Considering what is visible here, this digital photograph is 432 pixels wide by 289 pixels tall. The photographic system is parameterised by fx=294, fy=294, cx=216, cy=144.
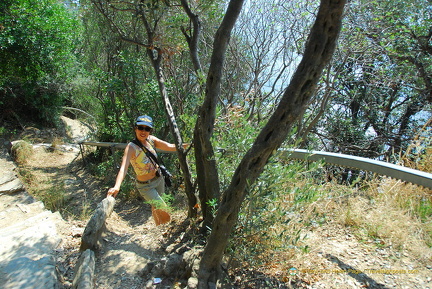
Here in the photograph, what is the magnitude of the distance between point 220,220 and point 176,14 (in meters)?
4.36

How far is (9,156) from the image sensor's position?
8766mm

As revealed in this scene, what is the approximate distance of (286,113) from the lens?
5.82 ft

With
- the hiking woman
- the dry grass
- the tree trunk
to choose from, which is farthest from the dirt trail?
the dry grass

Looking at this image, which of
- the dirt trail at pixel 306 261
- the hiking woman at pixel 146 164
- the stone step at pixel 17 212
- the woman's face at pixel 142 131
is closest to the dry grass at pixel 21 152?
the stone step at pixel 17 212

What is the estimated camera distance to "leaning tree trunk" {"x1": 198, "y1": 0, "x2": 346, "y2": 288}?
5.22 feet

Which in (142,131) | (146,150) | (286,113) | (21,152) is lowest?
(21,152)

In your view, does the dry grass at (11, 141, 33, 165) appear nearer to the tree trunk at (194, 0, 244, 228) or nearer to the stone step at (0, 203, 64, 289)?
the stone step at (0, 203, 64, 289)

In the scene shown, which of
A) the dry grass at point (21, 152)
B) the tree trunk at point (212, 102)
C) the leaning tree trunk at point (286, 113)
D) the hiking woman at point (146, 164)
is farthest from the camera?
the dry grass at point (21, 152)

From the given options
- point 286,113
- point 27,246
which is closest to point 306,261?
point 286,113

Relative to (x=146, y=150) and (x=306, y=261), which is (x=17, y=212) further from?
(x=306, y=261)

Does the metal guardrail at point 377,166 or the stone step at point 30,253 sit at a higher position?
the metal guardrail at point 377,166

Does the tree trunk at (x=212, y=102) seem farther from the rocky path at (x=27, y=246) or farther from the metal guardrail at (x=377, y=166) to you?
the rocky path at (x=27, y=246)

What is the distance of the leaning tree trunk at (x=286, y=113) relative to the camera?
1591 mm

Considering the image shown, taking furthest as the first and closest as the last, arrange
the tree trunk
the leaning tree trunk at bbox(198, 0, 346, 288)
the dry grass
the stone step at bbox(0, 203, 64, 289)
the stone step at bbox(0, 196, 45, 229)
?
the dry grass < the stone step at bbox(0, 196, 45, 229) < the stone step at bbox(0, 203, 64, 289) < the tree trunk < the leaning tree trunk at bbox(198, 0, 346, 288)
